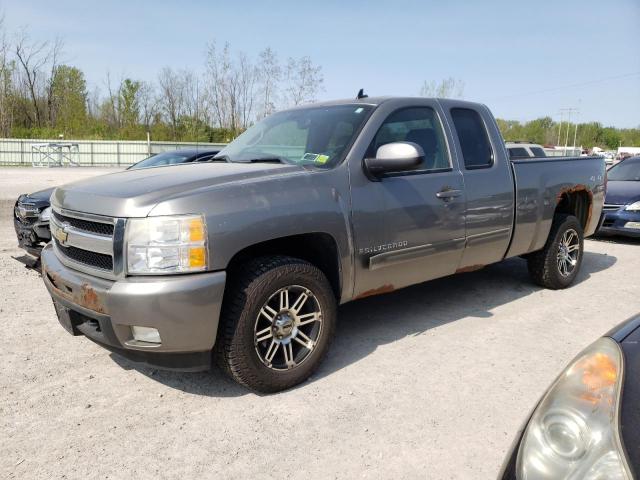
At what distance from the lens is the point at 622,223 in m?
8.66

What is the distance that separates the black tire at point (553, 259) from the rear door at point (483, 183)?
920mm

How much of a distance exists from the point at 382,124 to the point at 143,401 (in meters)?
2.47

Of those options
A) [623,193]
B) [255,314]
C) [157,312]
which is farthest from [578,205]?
[157,312]

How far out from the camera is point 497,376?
352 cm

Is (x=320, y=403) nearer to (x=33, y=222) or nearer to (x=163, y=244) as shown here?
(x=163, y=244)

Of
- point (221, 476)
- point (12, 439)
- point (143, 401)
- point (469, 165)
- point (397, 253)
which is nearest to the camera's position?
point (221, 476)

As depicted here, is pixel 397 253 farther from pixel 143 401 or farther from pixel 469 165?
pixel 143 401

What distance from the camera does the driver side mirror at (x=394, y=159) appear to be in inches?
138

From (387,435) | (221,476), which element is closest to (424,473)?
(387,435)

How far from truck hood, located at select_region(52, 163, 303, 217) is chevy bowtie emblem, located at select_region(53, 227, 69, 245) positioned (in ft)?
0.50

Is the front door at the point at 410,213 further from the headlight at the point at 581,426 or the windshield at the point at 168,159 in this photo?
the windshield at the point at 168,159

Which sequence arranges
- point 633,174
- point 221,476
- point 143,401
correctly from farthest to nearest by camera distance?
point 633,174 → point 143,401 → point 221,476

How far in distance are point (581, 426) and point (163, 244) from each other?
6.85ft

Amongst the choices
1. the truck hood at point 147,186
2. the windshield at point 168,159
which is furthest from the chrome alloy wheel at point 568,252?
the windshield at point 168,159
